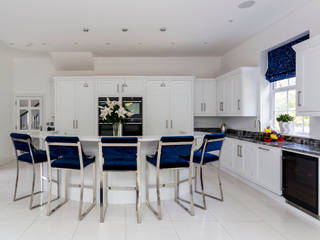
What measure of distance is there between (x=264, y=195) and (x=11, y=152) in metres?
6.46

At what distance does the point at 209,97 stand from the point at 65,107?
3.85 m

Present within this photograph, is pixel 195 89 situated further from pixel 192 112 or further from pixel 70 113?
pixel 70 113

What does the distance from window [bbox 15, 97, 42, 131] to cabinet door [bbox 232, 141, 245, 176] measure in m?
5.45

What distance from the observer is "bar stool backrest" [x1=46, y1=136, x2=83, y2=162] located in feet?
8.09

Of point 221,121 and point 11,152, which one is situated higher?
point 221,121

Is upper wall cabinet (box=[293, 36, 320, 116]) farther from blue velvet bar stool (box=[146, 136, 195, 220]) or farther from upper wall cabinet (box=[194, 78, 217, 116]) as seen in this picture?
upper wall cabinet (box=[194, 78, 217, 116])

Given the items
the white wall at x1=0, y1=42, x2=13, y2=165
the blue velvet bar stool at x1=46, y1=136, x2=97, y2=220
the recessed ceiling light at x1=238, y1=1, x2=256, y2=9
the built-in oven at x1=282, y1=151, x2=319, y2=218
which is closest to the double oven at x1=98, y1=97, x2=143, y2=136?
the blue velvet bar stool at x1=46, y1=136, x2=97, y2=220

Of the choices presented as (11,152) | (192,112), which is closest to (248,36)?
(192,112)

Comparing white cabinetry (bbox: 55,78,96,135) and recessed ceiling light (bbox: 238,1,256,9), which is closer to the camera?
recessed ceiling light (bbox: 238,1,256,9)

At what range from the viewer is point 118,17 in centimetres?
367

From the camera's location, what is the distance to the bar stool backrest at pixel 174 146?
8.13 feet

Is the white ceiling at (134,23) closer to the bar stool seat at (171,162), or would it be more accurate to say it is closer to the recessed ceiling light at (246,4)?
the recessed ceiling light at (246,4)

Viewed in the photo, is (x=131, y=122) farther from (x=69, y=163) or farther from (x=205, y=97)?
(x=69, y=163)

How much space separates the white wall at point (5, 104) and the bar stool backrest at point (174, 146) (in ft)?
17.3
